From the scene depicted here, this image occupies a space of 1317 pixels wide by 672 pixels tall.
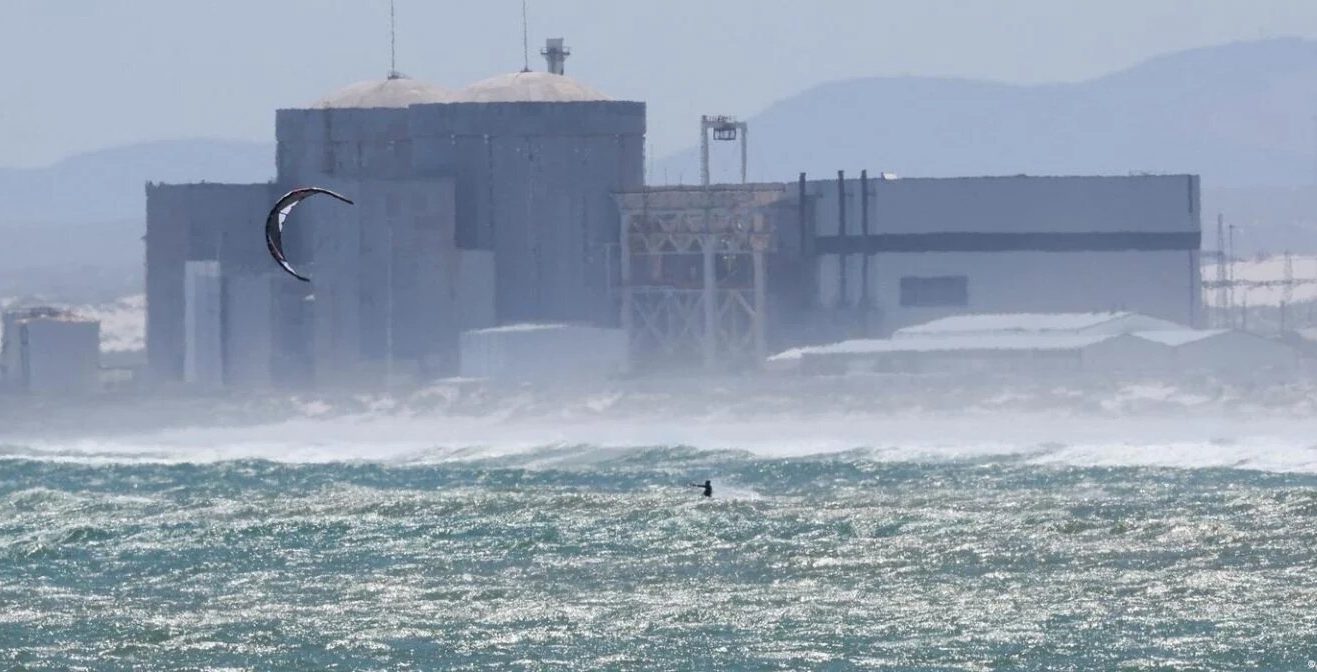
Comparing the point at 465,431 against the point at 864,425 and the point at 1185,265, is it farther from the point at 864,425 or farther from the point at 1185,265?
the point at 1185,265

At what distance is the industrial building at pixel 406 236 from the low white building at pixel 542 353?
1.11 metres

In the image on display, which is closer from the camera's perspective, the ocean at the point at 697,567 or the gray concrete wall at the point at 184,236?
the ocean at the point at 697,567

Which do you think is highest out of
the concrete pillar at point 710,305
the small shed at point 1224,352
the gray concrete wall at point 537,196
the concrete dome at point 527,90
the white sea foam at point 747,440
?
the concrete dome at point 527,90

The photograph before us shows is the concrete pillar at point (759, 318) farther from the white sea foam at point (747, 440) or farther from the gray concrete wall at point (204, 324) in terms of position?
the gray concrete wall at point (204, 324)

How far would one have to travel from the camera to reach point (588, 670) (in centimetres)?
4112

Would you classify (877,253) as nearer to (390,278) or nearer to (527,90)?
(527,90)

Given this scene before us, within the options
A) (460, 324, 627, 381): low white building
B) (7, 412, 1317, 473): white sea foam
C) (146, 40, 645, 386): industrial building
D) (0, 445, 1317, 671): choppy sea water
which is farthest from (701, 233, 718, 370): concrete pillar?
(0, 445, 1317, 671): choppy sea water

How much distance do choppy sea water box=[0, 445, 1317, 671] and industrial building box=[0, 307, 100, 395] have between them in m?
64.9

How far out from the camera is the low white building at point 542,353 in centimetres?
12550

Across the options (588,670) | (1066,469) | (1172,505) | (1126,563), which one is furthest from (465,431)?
(588,670)

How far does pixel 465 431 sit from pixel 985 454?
3549 cm

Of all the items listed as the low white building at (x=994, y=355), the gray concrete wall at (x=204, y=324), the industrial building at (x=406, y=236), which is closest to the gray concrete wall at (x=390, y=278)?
the industrial building at (x=406, y=236)

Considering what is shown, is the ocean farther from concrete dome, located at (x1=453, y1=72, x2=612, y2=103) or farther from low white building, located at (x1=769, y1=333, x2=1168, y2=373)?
concrete dome, located at (x1=453, y1=72, x2=612, y2=103)

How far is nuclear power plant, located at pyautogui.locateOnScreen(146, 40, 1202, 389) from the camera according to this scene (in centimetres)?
12631
